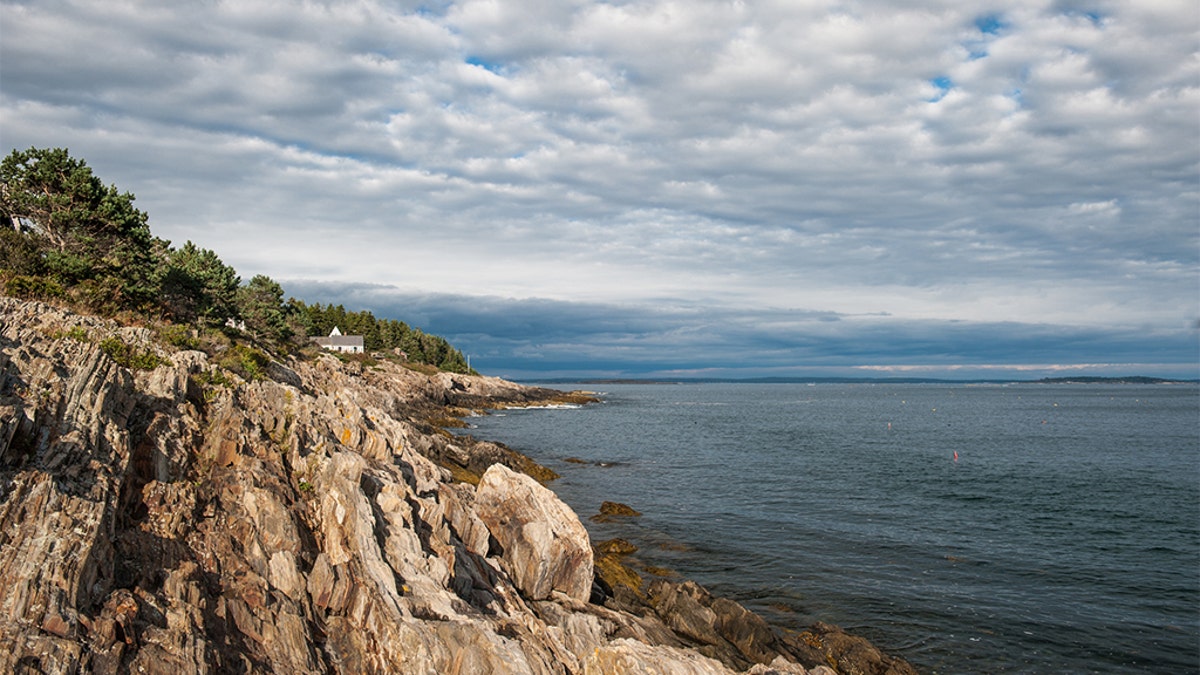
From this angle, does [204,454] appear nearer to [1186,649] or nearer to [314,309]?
[1186,649]

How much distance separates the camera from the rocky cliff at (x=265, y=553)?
42.1 ft

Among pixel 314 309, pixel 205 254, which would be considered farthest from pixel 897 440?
pixel 314 309

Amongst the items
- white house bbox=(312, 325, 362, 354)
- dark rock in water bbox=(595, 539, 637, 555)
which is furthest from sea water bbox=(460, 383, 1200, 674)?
white house bbox=(312, 325, 362, 354)

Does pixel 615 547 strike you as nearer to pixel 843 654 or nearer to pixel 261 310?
pixel 843 654

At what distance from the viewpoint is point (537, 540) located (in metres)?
23.3

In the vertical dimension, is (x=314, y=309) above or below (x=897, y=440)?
above

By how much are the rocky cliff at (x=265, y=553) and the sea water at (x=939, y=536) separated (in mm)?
5285

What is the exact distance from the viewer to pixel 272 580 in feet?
51.7

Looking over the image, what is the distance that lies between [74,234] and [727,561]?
4163cm

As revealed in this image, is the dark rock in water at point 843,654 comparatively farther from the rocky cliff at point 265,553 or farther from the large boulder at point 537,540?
the large boulder at point 537,540

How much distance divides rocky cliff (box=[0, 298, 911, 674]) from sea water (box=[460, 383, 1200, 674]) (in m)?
5.28

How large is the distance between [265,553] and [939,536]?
37.5 m

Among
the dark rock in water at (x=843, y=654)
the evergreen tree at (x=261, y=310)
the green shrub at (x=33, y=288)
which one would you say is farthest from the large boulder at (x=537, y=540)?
the evergreen tree at (x=261, y=310)

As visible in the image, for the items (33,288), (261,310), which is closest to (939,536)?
(33,288)
